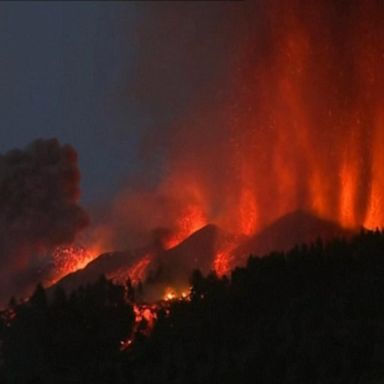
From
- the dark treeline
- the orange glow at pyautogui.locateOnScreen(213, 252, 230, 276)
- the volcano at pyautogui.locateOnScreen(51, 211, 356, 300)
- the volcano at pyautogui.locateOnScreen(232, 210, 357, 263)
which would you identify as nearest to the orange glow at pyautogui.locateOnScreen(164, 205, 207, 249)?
the volcano at pyautogui.locateOnScreen(51, 211, 356, 300)

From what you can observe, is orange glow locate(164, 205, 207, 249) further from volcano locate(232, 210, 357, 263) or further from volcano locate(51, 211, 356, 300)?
volcano locate(232, 210, 357, 263)

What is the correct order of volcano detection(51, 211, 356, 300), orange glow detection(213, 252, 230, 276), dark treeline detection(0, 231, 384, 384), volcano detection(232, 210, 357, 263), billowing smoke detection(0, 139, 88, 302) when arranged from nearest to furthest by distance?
dark treeline detection(0, 231, 384, 384), volcano detection(232, 210, 357, 263), volcano detection(51, 211, 356, 300), orange glow detection(213, 252, 230, 276), billowing smoke detection(0, 139, 88, 302)

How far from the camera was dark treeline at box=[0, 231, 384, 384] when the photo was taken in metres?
23.7

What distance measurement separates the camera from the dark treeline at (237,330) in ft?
77.7

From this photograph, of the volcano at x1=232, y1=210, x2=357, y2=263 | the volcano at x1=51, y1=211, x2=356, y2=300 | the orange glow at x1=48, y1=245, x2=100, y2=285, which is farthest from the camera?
the orange glow at x1=48, y1=245, x2=100, y2=285

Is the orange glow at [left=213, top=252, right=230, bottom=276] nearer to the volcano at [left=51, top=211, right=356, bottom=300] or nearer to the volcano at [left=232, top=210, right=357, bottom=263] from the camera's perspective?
the volcano at [left=51, top=211, right=356, bottom=300]

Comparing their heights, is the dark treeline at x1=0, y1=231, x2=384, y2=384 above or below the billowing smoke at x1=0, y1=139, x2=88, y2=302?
below

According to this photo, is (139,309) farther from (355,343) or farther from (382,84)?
(382,84)

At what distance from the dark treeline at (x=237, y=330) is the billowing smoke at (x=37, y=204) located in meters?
23.4

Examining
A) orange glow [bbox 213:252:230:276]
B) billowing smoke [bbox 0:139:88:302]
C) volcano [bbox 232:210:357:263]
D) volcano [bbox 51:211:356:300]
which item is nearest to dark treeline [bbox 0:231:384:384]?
volcano [bbox 51:211:356:300]

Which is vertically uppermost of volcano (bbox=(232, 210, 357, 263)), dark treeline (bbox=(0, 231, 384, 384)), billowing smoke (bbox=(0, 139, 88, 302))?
billowing smoke (bbox=(0, 139, 88, 302))

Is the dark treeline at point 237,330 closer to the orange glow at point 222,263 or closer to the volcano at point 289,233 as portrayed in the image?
the volcano at point 289,233

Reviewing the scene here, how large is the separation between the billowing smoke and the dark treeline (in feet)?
76.6

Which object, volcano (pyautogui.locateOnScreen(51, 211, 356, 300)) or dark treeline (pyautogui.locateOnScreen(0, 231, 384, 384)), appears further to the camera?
volcano (pyautogui.locateOnScreen(51, 211, 356, 300))
